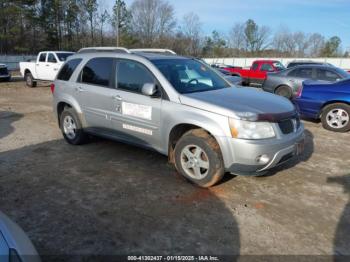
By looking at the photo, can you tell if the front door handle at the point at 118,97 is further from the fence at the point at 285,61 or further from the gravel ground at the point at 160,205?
the fence at the point at 285,61

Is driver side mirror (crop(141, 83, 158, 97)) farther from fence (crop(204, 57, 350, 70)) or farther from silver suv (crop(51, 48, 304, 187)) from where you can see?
fence (crop(204, 57, 350, 70))

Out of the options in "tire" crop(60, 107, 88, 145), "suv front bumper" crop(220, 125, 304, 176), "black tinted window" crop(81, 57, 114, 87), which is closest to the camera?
"suv front bumper" crop(220, 125, 304, 176)

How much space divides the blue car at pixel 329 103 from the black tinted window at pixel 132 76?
17.0 feet

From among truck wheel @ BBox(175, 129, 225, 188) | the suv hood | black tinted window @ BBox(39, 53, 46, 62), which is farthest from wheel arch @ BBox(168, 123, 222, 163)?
black tinted window @ BBox(39, 53, 46, 62)

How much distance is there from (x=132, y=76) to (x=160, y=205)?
2.13 m

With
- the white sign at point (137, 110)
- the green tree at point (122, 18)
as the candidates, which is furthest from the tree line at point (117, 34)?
the white sign at point (137, 110)

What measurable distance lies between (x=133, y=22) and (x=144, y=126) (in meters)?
61.1

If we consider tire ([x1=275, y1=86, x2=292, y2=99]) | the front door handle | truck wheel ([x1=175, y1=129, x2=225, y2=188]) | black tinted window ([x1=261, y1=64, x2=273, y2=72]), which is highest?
black tinted window ([x1=261, y1=64, x2=273, y2=72])

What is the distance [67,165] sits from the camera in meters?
5.17

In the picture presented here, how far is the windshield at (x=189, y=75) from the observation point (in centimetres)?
465

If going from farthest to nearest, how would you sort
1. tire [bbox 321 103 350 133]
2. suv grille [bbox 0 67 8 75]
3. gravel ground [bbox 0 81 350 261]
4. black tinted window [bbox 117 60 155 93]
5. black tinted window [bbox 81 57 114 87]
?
1. suv grille [bbox 0 67 8 75]
2. tire [bbox 321 103 350 133]
3. black tinted window [bbox 81 57 114 87]
4. black tinted window [bbox 117 60 155 93]
5. gravel ground [bbox 0 81 350 261]

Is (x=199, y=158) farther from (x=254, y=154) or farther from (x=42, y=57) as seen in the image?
(x=42, y=57)

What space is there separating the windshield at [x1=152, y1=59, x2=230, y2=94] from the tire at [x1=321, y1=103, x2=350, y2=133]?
12.8ft

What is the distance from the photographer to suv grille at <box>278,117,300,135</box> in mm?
4137
